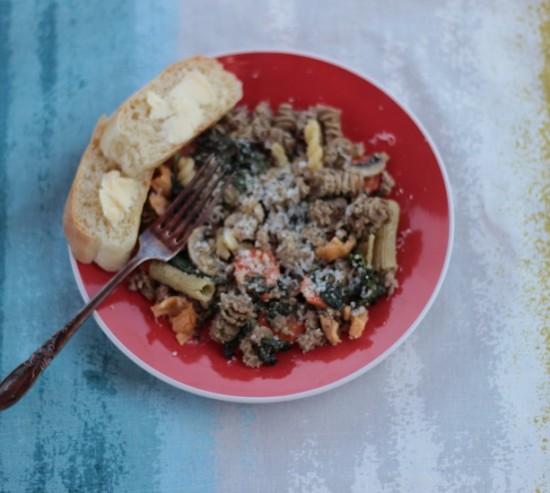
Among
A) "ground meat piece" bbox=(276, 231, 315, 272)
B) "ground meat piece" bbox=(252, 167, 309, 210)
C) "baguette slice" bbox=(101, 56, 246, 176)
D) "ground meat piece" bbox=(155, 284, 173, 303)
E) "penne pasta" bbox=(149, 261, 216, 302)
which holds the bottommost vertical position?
"ground meat piece" bbox=(155, 284, 173, 303)

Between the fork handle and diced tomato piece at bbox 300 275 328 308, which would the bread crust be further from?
diced tomato piece at bbox 300 275 328 308

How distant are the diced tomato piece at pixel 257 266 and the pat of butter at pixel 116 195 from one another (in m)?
0.52

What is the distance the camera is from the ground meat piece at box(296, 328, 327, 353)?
9.38ft

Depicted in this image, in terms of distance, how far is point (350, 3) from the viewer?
12.2 feet

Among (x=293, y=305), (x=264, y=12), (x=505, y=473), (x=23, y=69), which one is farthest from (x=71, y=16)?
(x=505, y=473)

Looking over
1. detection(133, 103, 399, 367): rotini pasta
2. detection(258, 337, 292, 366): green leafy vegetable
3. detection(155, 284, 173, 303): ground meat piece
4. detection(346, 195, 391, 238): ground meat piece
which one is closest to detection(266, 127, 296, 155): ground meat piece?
detection(133, 103, 399, 367): rotini pasta

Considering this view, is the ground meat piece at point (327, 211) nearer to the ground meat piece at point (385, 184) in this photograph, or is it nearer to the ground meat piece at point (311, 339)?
the ground meat piece at point (385, 184)

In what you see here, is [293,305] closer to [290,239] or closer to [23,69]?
[290,239]

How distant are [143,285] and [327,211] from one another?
2.71 feet

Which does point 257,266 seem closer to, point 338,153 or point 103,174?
point 338,153

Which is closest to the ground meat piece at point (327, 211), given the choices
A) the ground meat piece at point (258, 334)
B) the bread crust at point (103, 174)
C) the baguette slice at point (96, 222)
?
the ground meat piece at point (258, 334)

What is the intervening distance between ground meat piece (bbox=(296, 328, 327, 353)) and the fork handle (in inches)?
30.5

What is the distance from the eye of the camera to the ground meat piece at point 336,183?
9.94 ft

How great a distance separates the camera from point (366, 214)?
9.71ft
